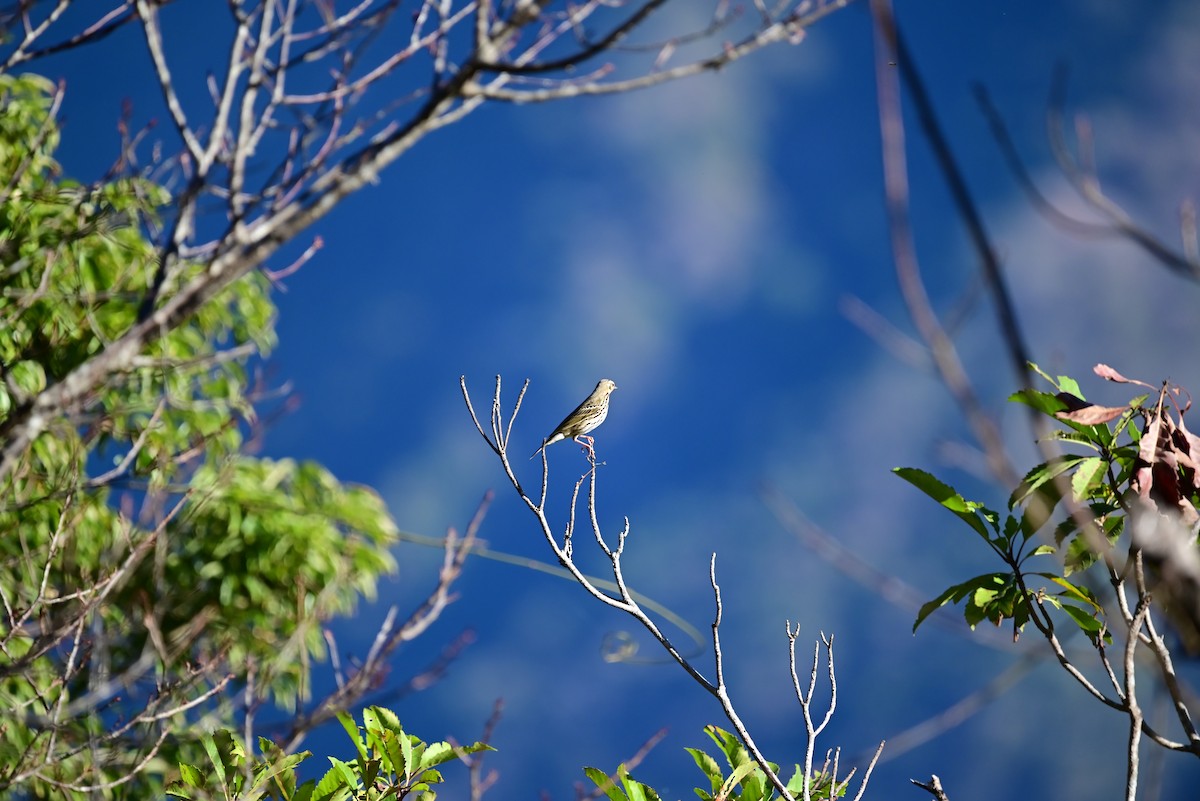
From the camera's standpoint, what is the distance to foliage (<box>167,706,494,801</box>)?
5.73ft

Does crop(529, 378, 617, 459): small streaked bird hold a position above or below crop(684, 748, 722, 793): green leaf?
above

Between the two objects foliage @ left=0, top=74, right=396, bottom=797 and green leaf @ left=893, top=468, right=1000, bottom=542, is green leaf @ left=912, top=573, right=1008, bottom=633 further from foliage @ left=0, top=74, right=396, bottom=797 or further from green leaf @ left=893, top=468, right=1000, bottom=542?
foliage @ left=0, top=74, right=396, bottom=797

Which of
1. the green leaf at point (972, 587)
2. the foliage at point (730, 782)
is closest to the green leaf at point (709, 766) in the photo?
the foliage at point (730, 782)

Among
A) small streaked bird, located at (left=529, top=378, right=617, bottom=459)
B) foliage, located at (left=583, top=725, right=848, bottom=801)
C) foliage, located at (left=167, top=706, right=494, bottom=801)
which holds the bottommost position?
foliage, located at (left=583, top=725, right=848, bottom=801)

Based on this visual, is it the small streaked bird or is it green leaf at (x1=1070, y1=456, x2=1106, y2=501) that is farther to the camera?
the small streaked bird

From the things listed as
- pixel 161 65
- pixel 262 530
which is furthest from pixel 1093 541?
pixel 262 530

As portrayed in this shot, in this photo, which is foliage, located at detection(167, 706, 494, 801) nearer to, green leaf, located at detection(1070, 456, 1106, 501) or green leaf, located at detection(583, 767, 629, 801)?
green leaf, located at detection(583, 767, 629, 801)

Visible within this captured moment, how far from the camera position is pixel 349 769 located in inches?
69.6

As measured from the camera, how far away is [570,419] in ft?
7.11

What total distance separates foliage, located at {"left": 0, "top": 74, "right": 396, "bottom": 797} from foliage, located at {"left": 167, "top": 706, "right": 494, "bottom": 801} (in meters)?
0.10

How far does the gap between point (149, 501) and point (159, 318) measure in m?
0.45

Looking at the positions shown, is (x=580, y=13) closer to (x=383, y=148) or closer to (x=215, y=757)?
(x=383, y=148)

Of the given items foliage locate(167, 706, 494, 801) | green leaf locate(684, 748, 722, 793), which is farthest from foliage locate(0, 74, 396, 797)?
green leaf locate(684, 748, 722, 793)

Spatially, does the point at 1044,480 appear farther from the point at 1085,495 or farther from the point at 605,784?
the point at 605,784
